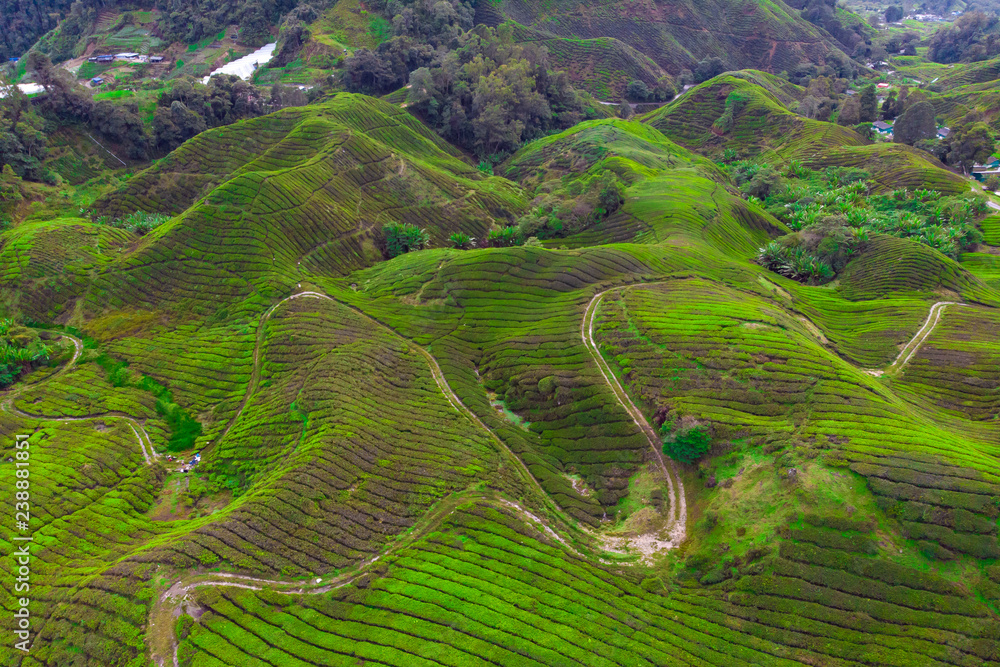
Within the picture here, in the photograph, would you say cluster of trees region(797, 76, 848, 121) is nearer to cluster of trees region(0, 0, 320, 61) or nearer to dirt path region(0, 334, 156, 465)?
cluster of trees region(0, 0, 320, 61)

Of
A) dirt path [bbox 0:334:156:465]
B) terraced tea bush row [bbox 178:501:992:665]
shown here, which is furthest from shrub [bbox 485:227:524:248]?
terraced tea bush row [bbox 178:501:992:665]

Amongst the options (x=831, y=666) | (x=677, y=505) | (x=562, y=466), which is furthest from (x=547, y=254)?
(x=831, y=666)

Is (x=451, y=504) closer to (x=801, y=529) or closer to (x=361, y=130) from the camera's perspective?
(x=801, y=529)

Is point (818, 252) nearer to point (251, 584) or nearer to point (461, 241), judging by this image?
point (461, 241)

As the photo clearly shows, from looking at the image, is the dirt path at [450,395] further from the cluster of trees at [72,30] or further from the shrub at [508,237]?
the cluster of trees at [72,30]

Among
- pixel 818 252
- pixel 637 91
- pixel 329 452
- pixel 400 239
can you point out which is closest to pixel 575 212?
pixel 400 239

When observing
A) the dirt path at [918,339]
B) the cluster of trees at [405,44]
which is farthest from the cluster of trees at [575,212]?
the cluster of trees at [405,44]
